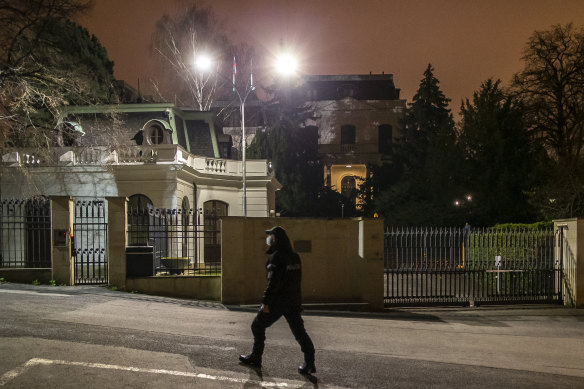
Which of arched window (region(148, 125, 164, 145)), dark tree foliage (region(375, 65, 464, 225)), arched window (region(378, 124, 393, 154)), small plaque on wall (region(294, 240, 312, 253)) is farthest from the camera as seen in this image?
arched window (region(378, 124, 393, 154))

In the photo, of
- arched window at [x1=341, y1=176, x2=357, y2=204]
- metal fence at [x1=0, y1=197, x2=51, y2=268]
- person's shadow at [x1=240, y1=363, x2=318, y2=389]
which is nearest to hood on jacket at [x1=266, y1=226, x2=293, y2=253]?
person's shadow at [x1=240, y1=363, x2=318, y2=389]

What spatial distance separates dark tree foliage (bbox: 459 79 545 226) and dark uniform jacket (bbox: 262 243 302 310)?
2132cm

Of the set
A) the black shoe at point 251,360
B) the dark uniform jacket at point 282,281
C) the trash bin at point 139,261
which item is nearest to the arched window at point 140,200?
the trash bin at point 139,261

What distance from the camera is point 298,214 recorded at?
127 feet

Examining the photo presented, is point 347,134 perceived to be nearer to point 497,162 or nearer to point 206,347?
point 497,162

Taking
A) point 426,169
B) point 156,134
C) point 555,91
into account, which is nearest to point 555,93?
point 555,91

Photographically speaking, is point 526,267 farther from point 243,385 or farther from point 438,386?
point 243,385

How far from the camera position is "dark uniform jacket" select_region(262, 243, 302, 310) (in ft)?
18.9

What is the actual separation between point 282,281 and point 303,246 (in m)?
6.12

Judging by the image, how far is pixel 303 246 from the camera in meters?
11.9

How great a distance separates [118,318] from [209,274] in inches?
169

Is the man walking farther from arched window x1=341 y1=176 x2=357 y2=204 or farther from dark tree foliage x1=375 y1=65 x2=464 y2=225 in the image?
arched window x1=341 y1=176 x2=357 y2=204

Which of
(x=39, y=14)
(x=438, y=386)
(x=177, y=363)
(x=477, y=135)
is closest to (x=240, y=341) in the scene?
(x=177, y=363)

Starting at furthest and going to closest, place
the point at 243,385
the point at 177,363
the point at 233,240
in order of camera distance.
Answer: the point at 233,240 → the point at 177,363 → the point at 243,385
